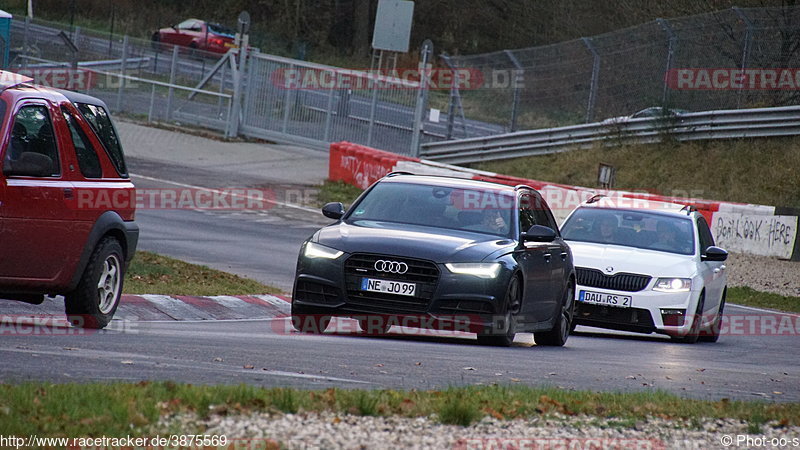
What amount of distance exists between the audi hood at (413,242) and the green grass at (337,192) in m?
16.1

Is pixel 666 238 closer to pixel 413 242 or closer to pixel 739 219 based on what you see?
pixel 413 242

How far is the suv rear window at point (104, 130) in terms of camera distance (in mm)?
10273

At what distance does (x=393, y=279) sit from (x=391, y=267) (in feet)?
0.33

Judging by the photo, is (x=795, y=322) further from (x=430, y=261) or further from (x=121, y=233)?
(x=121, y=233)

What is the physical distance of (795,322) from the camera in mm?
18281

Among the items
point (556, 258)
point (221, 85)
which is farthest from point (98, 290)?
point (221, 85)

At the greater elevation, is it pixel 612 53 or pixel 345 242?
pixel 612 53

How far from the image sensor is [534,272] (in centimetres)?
1194

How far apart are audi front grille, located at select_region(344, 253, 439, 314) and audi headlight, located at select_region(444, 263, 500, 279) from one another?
0.53 ft

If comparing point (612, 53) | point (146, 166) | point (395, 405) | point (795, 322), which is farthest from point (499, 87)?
point (395, 405)

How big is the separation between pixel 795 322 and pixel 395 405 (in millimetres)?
12888

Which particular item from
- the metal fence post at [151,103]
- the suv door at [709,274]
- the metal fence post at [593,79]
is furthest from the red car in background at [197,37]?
the suv door at [709,274]

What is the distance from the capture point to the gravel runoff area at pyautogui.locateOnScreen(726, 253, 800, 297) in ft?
69.5

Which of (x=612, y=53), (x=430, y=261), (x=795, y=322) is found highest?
(x=612, y=53)
